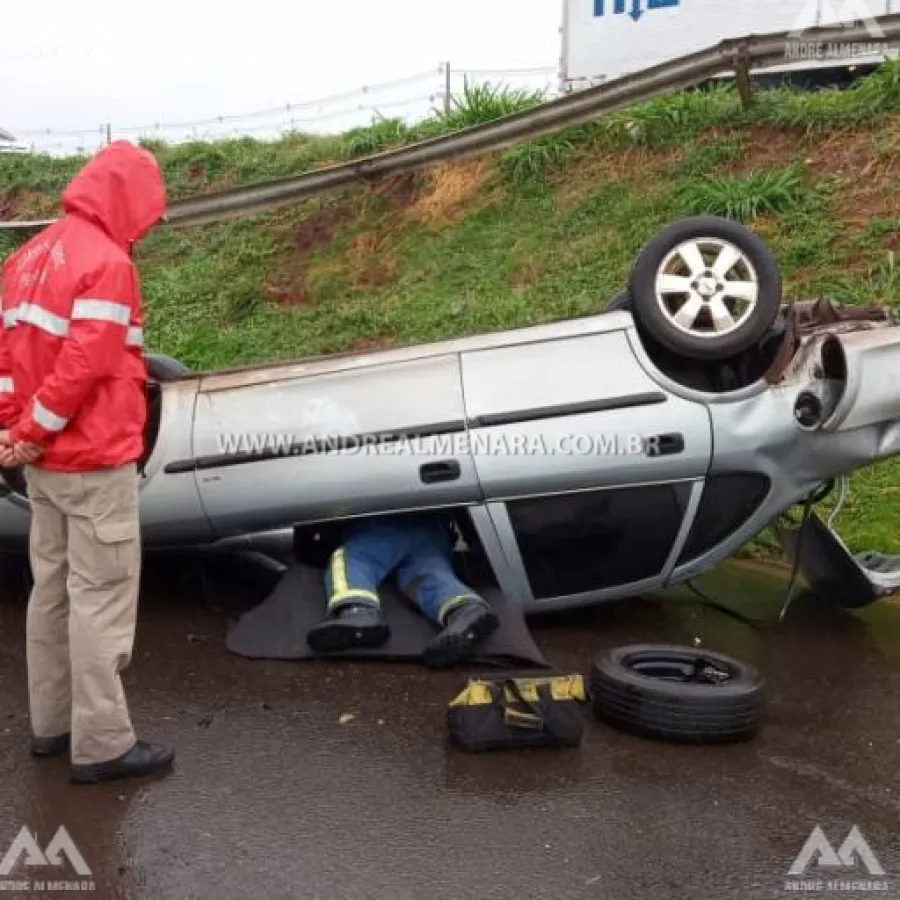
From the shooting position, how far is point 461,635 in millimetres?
3793

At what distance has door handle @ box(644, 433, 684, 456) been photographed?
13.2 feet

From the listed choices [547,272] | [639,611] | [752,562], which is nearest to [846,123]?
[547,272]

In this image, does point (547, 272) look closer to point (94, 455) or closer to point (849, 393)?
point (849, 393)

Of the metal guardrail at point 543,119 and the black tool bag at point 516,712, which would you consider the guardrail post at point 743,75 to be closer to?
the metal guardrail at point 543,119

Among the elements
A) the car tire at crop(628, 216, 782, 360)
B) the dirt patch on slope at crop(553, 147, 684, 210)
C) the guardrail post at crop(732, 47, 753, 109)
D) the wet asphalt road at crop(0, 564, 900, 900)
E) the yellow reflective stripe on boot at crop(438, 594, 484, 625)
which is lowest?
the wet asphalt road at crop(0, 564, 900, 900)

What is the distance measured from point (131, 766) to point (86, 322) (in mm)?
→ 1305

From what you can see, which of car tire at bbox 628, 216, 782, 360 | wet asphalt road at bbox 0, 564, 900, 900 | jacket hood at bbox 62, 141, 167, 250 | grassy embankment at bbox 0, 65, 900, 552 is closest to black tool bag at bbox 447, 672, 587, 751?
wet asphalt road at bbox 0, 564, 900, 900

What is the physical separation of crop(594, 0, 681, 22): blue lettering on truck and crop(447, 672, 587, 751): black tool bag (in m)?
10.6

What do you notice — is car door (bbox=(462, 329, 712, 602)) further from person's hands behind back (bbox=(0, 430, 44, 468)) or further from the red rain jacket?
person's hands behind back (bbox=(0, 430, 44, 468))

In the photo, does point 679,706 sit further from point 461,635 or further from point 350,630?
point 350,630

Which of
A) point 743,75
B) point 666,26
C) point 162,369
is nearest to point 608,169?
point 743,75

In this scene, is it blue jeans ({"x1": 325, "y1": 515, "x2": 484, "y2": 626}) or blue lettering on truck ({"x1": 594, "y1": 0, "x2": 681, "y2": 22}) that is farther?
blue lettering on truck ({"x1": 594, "y1": 0, "x2": 681, "y2": 22})

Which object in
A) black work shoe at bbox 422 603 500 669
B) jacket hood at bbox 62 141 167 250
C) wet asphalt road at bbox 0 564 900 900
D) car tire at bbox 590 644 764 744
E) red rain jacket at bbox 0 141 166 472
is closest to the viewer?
wet asphalt road at bbox 0 564 900 900

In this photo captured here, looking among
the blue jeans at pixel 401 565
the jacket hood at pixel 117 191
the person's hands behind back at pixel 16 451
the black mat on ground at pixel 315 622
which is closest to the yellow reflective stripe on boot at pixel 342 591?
the blue jeans at pixel 401 565
